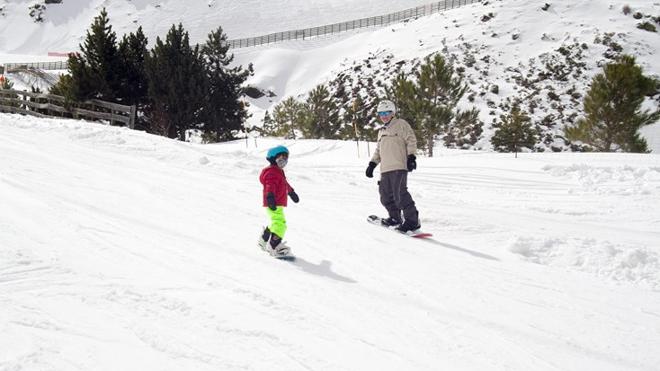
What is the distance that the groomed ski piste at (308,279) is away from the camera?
2.79 metres

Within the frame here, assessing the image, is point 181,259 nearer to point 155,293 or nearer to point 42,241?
point 155,293

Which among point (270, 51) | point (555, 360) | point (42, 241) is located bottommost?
point (555, 360)

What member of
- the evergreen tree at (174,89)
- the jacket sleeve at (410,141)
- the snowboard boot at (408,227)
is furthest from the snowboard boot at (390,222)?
the evergreen tree at (174,89)

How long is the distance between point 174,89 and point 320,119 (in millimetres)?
10091

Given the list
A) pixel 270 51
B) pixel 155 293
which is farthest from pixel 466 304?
pixel 270 51

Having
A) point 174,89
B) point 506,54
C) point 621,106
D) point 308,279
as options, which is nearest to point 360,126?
point 174,89

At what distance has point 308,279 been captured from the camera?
13.6ft

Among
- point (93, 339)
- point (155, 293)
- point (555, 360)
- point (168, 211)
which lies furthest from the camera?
point (168, 211)

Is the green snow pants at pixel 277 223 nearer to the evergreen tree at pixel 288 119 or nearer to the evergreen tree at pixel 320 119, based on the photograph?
the evergreen tree at pixel 320 119

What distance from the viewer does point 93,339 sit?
8.73 feet

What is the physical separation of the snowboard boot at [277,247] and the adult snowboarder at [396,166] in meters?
2.04

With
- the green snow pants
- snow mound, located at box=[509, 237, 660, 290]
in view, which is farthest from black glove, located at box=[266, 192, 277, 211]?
snow mound, located at box=[509, 237, 660, 290]

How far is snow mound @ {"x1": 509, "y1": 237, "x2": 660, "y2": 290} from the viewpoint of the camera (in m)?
4.73

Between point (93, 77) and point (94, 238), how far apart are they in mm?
16928
